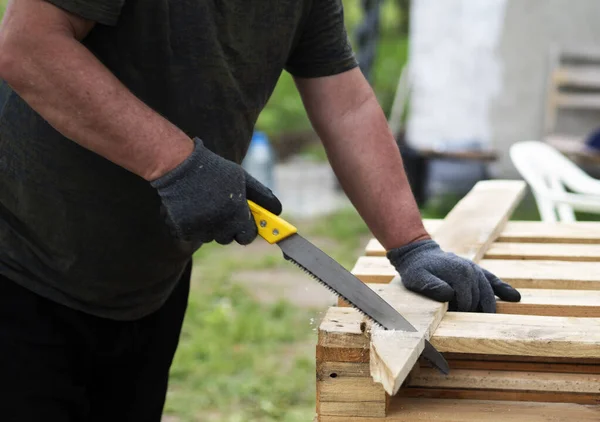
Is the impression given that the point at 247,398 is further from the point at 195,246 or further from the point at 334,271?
the point at 334,271

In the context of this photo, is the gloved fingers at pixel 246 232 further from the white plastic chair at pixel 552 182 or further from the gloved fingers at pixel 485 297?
the white plastic chair at pixel 552 182

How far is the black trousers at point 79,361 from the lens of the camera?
2078 millimetres

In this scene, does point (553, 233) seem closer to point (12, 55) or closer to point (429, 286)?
point (429, 286)

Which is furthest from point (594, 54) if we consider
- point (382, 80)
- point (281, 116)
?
point (382, 80)

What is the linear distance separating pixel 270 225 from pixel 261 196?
0.22 ft

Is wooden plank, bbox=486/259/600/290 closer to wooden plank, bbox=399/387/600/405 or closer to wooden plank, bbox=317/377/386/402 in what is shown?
wooden plank, bbox=399/387/600/405

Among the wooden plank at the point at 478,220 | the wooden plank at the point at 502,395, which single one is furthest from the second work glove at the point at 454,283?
the wooden plank at the point at 478,220

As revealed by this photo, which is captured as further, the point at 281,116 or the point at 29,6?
the point at 281,116

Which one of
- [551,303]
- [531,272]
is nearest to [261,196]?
[551,303]

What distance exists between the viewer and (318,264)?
1834 millimetres

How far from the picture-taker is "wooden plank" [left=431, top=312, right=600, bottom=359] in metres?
1.71

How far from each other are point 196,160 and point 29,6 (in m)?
0.43

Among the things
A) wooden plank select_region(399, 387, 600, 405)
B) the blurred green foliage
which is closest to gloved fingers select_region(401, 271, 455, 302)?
wooden plank select_region(399, 387, 600, 405)

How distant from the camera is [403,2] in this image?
1797 cm
